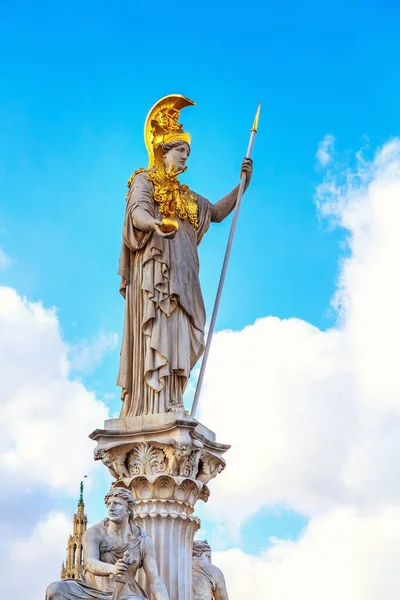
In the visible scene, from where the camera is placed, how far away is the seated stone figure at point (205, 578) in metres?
12.6

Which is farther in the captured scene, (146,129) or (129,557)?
Answer: (146,129)

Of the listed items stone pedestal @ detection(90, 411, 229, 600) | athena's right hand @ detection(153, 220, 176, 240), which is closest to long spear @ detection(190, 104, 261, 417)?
stone pedestal @ detection(90, 411, 229, 600)

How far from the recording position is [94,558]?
34.3ft

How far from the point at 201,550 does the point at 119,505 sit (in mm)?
2910

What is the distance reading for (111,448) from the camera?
12.4 metres

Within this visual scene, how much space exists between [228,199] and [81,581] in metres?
7.27

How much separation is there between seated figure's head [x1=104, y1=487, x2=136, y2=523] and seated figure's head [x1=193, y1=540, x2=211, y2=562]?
254 cm

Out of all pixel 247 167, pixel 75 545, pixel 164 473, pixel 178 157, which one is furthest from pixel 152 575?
pixel 75 545

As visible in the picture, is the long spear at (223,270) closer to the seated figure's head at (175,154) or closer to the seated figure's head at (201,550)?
the seated figure's head at (175,154)

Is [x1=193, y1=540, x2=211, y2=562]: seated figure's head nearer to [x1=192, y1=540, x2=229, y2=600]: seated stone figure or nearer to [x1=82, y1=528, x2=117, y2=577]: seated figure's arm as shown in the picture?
[x1=192, y1=540, x2=229, y2=600]: seated stone figure

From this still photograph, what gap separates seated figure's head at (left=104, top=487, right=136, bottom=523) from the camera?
10695 mm

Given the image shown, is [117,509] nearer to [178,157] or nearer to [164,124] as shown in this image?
[178,157]

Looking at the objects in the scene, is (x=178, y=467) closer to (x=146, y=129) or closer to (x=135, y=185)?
(x=135, y=185)

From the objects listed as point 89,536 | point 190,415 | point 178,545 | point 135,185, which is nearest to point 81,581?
point 89,536
